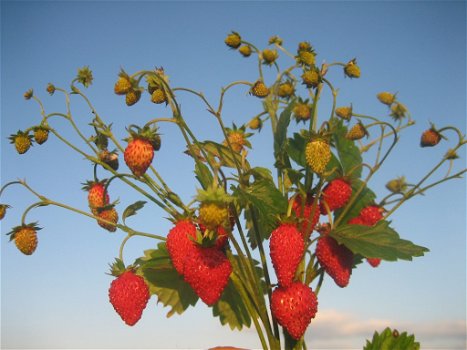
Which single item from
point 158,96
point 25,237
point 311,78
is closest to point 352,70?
point 311,78

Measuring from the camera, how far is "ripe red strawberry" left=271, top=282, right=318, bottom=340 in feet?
7.22

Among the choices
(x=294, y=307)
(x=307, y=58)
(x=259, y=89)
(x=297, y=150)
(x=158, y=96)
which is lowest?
(x=294, y=307)

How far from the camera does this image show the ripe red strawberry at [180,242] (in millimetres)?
2216

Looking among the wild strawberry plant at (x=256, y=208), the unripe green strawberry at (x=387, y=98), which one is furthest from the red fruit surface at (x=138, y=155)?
the unripe green strawberry at (x=387, y=98)

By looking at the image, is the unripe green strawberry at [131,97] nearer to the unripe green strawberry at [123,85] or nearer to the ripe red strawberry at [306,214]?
the unripe green strawberry at [123,85]

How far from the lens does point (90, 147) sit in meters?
2.61

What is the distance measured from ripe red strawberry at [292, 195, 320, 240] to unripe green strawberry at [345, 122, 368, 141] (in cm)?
47

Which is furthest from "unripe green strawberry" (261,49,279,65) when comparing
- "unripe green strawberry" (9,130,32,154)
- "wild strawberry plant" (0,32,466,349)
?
"unripe green strawberry" (9,130,32,154)

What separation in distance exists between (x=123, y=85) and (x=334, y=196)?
3.51 feet

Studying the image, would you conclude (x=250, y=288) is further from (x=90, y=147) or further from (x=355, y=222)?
(x=90, y=147)

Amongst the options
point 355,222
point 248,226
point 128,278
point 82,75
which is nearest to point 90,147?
point 82,75

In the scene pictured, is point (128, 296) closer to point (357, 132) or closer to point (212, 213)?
point (212, 213)

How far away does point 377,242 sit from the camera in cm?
234

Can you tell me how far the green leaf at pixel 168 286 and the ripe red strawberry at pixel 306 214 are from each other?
75cm
